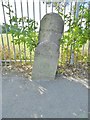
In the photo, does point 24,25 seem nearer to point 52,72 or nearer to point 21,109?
point 52,72

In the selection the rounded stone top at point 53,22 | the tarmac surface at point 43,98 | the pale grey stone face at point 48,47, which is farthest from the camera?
the rounded stone top at point 53,22

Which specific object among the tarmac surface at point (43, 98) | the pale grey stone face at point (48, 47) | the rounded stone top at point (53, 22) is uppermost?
the rounded stone top at point (53, 22)

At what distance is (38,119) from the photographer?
122 inches

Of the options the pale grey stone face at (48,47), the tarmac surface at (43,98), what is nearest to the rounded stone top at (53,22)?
the pale grey stone face at (48,47)

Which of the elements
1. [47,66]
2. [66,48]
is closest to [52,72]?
[47,66]

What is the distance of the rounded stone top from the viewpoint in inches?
160

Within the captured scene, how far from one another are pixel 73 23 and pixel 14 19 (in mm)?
1188

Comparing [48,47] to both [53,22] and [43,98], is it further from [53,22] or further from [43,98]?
[43,98]

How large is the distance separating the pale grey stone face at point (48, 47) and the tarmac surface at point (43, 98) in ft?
0.59

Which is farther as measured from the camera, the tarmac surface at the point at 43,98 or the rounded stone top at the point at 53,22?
the rounded stone top at the point at 53,22

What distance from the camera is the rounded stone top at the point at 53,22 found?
4.05 metres

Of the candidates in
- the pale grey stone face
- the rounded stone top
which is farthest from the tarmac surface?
the rounded stone top

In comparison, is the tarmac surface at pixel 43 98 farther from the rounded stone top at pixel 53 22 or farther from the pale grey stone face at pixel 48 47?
the rounded stone top at pixel 53 22

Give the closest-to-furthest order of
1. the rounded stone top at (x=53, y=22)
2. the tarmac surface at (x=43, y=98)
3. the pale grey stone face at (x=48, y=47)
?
the tarmac surface at (x=43, y=98) < the pale grey stone face at (x=48, y=47) < the rounded stone top at (x=53, y=22)
